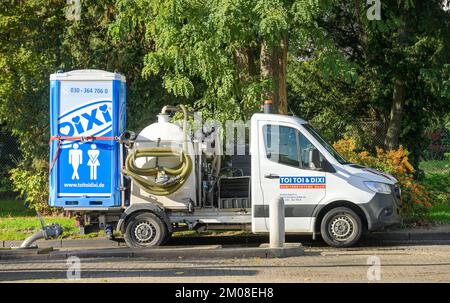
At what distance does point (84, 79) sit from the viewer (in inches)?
583

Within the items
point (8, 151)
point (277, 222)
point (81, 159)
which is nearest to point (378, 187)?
point (277, 222)

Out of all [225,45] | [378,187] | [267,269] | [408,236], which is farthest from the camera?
[225,45]

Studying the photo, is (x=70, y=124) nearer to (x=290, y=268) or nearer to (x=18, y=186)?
(x=290, y=268)

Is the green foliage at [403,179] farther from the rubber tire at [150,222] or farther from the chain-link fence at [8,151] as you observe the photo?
the chain-link fence at [8,151]

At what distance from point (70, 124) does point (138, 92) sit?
6.43m

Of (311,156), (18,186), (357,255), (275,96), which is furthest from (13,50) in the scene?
(357,255)

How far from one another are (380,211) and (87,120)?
547 centimetres

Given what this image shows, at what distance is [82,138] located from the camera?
1483 centimetres

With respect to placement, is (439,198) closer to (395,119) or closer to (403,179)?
(395,119)

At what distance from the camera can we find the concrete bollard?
13.8m

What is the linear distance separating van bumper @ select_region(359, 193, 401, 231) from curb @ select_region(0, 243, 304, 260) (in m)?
1.59

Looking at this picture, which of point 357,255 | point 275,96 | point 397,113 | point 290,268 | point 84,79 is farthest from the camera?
point 397,113

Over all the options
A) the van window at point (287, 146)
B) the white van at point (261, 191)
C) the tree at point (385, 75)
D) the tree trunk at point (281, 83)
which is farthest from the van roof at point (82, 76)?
the tree at point (385, 75)

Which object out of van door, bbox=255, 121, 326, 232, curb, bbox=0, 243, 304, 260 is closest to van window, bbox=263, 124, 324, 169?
van door, bbox=255, 121, 326, 232
